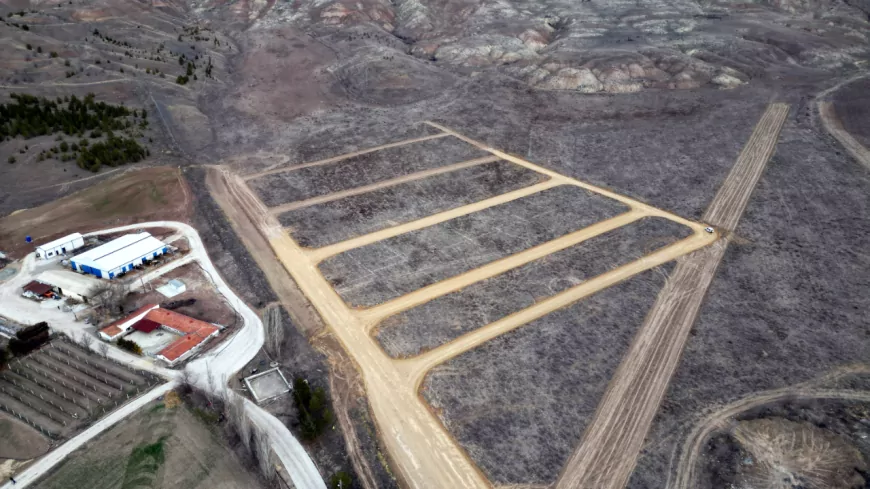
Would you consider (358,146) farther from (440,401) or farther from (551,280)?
(440,401)

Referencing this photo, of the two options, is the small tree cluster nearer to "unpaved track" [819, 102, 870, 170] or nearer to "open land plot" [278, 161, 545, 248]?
"open land plot" [278, 161, 545, 248]

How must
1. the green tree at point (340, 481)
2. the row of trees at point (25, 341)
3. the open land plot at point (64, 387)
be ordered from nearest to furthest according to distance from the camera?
the green tree at point (340, 481) → the open land plot at point (64, 387) → the row of trees at point (25, 341)

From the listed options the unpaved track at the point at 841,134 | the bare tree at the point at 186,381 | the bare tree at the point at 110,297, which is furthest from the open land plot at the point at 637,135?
the bare tree at the point at 110,297

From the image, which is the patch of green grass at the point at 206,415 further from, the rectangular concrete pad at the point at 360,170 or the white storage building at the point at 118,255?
the rectangular concrete pad at the point at 360,170

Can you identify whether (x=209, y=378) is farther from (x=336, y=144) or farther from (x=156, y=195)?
(x=336, y=144)

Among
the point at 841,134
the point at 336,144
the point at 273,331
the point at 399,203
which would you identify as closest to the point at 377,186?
the point at 399,203

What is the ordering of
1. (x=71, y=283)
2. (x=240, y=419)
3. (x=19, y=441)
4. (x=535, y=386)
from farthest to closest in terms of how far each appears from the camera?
(x=71, y=283)
(x=535, y=386)
(x=240, y=419)
(x=19, y=441)
